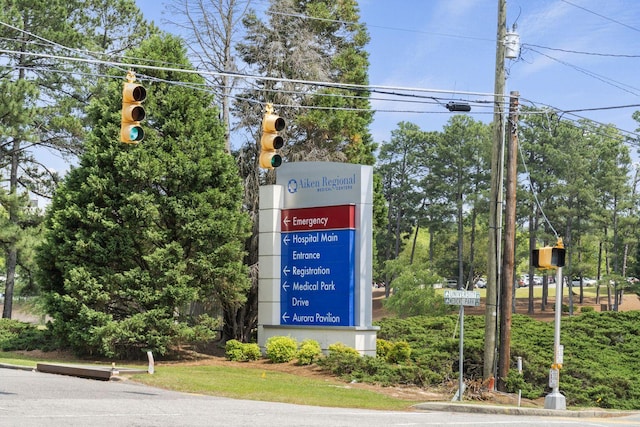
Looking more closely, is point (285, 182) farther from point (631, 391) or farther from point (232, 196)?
point (631, 391)

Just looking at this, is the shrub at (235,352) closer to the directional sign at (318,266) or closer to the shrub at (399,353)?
the directional sign at (318,266)

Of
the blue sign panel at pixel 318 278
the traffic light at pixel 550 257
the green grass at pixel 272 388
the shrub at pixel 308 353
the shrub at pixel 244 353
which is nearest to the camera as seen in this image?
the green grass at pixel 272 388

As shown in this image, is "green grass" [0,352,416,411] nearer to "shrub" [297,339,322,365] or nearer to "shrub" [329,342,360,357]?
"shrub" [297,339,322,365]

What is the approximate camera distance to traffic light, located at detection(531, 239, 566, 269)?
2045 centimetres

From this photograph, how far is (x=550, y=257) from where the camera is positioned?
20.6 meters

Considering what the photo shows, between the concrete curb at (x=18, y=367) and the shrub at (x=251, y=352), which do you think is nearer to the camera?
the concrete curb at (x=18, y=367)

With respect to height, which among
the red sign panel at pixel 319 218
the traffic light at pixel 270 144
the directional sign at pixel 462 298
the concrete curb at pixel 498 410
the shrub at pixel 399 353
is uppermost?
the traffic light at pixel 270 144

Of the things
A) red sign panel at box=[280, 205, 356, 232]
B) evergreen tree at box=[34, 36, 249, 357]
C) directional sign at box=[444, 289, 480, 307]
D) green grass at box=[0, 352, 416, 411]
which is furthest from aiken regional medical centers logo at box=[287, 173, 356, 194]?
directional sign at box=[444, 289, 480, 307]

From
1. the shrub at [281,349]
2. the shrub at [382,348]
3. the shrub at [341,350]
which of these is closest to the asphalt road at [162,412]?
the shrub at [341,350]

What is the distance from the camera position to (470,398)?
888 inches

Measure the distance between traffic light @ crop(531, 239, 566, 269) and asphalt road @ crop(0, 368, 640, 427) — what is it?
3.49m

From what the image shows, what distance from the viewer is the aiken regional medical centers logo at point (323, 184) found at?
93.0 ft

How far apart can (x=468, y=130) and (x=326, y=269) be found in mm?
57561

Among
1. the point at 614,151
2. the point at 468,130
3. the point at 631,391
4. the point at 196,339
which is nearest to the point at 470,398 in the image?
the point at 631,391
